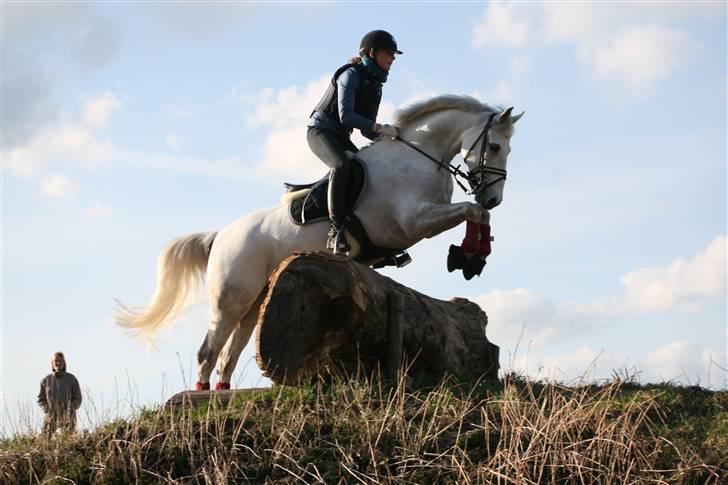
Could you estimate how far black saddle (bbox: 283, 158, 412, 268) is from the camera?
10.4 metres

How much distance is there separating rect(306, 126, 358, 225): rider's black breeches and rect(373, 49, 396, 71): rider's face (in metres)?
0.73

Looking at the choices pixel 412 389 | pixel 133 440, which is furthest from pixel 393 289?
pixel 133 440

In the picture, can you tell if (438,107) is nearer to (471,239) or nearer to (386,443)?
(471,239)

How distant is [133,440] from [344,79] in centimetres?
384

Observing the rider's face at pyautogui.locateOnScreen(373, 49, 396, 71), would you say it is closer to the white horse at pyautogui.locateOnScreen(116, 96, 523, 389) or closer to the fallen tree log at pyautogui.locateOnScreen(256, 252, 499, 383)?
the white horse at pyautogui.locateOnScreen(116, 96, 523, 389)

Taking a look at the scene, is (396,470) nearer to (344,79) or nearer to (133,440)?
(133,440)

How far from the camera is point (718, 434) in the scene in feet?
27.3

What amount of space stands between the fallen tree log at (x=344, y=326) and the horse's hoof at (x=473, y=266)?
526 mm

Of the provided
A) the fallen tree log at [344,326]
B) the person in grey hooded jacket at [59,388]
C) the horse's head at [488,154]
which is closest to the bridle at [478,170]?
the horse's head at [488,154]

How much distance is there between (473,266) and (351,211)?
3.79ft

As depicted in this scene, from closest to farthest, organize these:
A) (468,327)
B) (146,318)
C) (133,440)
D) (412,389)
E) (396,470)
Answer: (396,470), (133,440), (412,389), (468,327), (146,318)

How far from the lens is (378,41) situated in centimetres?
1057

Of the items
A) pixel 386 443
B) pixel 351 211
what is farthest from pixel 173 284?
pixel 386 443

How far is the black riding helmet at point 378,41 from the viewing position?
1056 cm
